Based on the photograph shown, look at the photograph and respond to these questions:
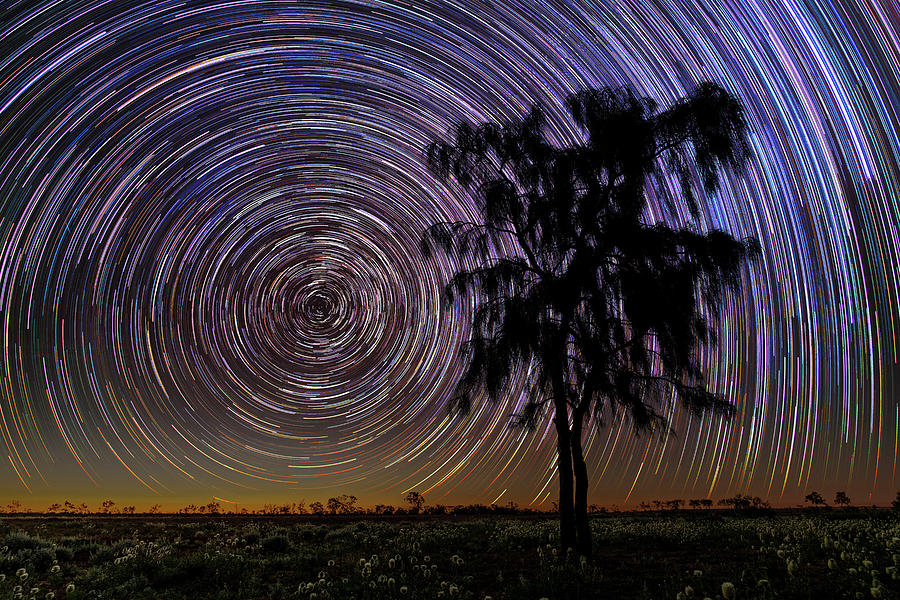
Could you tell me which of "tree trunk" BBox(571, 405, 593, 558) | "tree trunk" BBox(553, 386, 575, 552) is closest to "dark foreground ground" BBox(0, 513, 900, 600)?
"tree trunk" BBox(571, 405, 593, 558)

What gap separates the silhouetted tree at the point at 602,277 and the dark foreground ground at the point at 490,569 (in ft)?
7.21

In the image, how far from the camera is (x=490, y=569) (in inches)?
391

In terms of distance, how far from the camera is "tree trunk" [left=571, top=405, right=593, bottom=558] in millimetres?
11453

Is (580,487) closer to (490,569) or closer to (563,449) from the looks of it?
(563,449)

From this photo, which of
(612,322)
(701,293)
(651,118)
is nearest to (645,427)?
(612,322)

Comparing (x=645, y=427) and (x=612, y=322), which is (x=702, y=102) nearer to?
(x=612, y=322)

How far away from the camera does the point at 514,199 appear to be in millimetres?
14398

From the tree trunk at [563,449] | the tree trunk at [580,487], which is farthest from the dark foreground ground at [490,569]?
the tree trunk at [563,449]

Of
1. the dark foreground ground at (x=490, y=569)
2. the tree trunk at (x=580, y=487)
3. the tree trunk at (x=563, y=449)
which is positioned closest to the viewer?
the dark foreground ground at (x=490, y=569)

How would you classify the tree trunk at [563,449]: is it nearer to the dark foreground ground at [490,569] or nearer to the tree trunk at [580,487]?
the tree trunk at [580,487]

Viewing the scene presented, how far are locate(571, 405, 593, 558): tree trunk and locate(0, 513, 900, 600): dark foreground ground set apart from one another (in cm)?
48

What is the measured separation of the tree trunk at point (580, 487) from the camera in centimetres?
1145

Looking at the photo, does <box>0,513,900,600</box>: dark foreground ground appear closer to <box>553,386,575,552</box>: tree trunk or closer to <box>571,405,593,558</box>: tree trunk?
<box>571,405,593,558</box>: tree trunk

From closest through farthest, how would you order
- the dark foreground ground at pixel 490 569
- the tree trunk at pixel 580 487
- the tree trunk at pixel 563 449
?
1. the dark foreground ground at pixel 490 569
2. the tree trunk at pixel 580 487
3. the tree trunk at pixel 563 449
